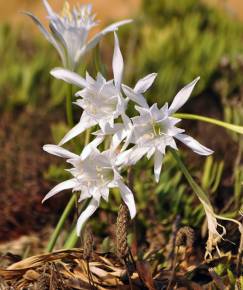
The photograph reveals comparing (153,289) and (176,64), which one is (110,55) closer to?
(176,64)

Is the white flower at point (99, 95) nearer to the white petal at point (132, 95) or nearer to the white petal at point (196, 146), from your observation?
the white petal at point (132, 95)

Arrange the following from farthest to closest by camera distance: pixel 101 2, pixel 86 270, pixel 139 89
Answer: pixel 101 2
pixel 86 270
pixel 139 89

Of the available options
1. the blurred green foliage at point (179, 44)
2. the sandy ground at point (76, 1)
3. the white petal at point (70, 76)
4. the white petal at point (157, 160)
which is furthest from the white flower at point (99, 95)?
the sandy ground at point (76, 1)

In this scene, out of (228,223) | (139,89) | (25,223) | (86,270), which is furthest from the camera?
(25,223)

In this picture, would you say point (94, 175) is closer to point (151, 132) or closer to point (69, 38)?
point (151, 132)

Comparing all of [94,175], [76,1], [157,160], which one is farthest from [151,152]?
[76,1]

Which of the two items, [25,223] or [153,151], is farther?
[25,223]

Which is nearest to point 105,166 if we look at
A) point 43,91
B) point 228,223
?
point 228,223
